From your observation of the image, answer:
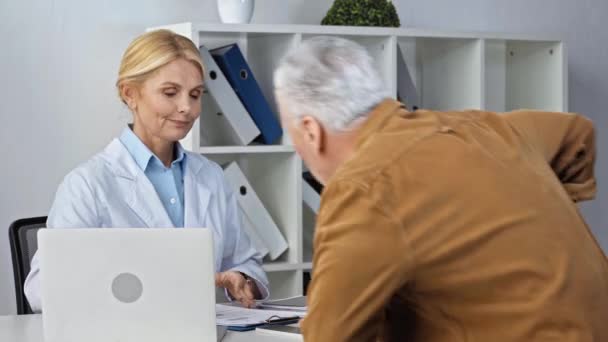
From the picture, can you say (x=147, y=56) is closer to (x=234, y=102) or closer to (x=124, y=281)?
(x=234, y=102)

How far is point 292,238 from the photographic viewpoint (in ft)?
12.3

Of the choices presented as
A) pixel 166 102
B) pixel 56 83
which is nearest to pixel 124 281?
pixel 166 102

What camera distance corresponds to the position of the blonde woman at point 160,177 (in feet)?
9.34

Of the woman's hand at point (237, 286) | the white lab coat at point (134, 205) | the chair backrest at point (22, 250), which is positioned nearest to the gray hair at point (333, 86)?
the woman's hand at point (237, 286)

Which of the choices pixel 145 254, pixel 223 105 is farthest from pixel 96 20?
pixel 145 254

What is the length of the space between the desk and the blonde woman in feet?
1.00

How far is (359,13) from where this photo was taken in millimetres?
3846

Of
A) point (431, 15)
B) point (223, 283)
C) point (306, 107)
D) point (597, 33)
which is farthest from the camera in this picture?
point (597, 33)

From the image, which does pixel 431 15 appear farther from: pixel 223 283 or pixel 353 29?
pixel 223 283

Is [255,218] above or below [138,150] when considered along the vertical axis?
below

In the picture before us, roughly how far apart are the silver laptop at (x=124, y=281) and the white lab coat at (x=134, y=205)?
57 cm

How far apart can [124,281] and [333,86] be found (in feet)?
2.50

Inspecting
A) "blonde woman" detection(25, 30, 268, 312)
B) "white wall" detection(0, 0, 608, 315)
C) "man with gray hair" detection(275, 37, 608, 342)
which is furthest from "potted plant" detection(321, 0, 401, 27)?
"man with gray hair" detection(275, 37, 608, 342)

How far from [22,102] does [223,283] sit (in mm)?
1254
